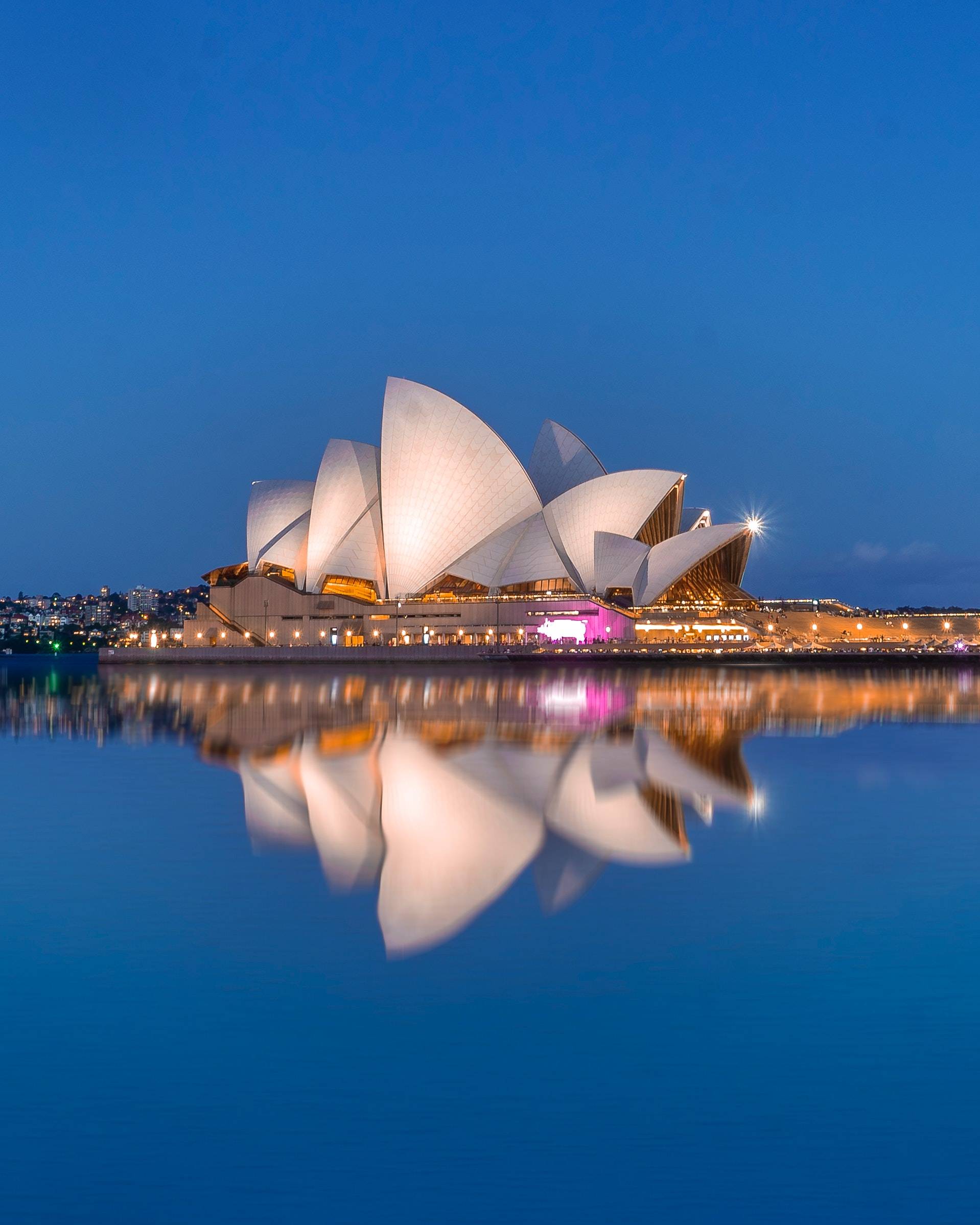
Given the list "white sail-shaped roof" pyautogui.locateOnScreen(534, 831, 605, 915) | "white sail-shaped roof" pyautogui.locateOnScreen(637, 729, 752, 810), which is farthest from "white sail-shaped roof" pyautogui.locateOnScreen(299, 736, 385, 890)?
"white sail-shaped roof" pyautogui.locateOnScreen(637, 729, 752, 810)

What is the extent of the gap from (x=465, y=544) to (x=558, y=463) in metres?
7.25

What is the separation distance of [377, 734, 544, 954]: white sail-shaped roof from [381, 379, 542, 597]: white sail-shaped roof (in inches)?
1570

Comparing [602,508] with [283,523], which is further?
[283,523]

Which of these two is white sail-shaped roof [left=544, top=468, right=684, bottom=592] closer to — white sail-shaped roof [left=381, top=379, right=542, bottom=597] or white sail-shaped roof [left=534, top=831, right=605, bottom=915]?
white sail-shaped roof [left=381, top=379, right=542, bottom=597]

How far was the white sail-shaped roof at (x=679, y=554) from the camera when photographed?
185ft

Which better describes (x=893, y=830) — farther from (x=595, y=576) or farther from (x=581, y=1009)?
(x=595, y=576)

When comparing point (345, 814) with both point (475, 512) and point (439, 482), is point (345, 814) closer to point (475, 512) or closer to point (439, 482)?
point (439, 482)

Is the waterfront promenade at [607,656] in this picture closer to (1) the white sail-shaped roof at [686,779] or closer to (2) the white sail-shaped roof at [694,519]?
(2) the white sail-shaped roof at [694,519]

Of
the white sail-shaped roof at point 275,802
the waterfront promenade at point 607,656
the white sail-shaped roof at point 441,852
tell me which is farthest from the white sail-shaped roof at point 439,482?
the white sail-shaped roof at point 441,852

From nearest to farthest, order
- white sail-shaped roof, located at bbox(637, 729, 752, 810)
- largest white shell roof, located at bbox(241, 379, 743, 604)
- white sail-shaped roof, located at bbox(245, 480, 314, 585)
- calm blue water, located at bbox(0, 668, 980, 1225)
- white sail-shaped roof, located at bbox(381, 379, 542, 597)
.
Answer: calm blue water, located at bbox(0, 668, 980, 1225) → white sail-shaped roof, located at bbox(637, 729, 752, 810) → white sail-shaped roof, located at bbox(381, 379, 542, 597) → largest white shell roof, located at bbox(241, 379, 743, 604) → white sail-shaped roof, located at bbox(245, 480, 314, 585)

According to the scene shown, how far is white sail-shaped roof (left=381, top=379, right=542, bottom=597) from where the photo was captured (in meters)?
53.6

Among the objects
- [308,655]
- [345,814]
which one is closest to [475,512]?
[308,655]

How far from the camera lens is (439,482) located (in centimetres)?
5466

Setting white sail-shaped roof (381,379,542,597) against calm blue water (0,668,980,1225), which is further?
white sail-shaped roof (381,379,542,597)
